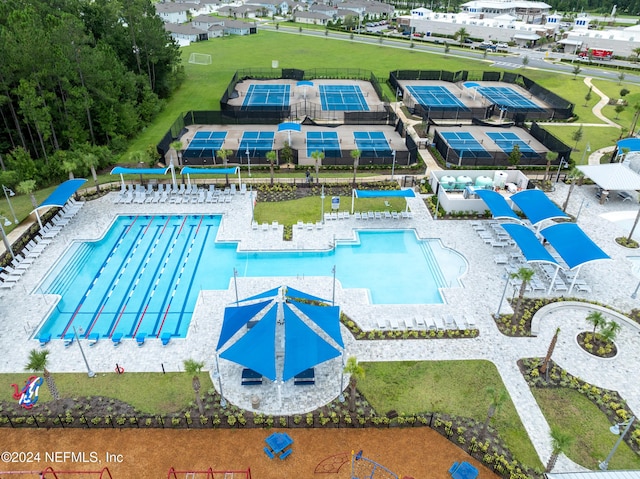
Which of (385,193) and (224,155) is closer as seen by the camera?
(385,193)

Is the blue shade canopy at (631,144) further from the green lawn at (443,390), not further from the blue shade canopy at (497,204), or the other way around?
the green lawn at (443,390)

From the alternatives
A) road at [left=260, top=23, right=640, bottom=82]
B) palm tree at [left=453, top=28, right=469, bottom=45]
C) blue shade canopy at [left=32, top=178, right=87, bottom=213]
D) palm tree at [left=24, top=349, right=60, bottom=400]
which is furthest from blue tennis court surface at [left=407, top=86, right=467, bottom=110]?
palm tree at [left=24, top=349, right=60, bottom=400]

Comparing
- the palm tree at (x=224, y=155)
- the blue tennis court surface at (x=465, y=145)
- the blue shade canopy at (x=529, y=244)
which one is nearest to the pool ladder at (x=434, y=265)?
the blue shade canopy at (x=529, y=244)

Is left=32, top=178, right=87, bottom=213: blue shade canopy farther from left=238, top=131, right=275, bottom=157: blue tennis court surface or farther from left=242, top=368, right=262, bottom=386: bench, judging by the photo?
left=242, top=368, right=262, bottom=386: bench

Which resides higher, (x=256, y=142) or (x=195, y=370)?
(x=195, y=370)

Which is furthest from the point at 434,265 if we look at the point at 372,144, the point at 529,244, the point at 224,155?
the point at 372,144

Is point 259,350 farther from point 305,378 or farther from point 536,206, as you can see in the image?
point 536,206

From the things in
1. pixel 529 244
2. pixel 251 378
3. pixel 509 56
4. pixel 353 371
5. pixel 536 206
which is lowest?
pixel 251 378

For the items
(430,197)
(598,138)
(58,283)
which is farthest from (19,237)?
(598,138)

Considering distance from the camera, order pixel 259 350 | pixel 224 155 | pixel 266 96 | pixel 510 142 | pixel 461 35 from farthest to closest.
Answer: pixel 461 35, pixel 266 96, pixel 510 142, pixel 224 155, pixel 259 350
